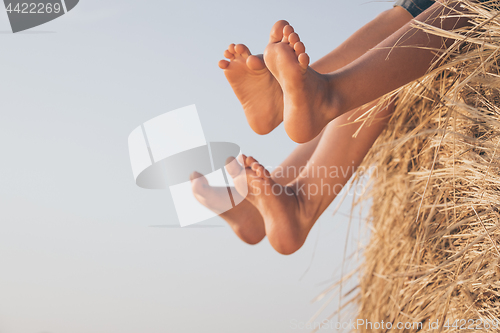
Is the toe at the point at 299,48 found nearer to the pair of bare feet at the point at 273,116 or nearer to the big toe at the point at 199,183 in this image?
the pair of bare feet at the point at 273,116

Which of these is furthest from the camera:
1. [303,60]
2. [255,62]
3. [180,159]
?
[180,159]

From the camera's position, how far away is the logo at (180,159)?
0.85m

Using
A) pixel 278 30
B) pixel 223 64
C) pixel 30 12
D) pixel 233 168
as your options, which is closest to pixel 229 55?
pixel 223 64

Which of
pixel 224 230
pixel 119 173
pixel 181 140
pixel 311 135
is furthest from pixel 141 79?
pixel 311 135

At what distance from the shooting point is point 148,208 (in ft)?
4.89

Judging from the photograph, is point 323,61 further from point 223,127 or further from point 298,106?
point 223,127

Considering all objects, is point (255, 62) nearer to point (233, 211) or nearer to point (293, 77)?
A: point (293, 77)

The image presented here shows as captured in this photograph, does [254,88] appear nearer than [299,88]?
No

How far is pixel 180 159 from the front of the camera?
88 centimetres

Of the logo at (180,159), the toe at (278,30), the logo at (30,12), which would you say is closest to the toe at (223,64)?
the toe at (278,30)

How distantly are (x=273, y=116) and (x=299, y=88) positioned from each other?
20 centimetres

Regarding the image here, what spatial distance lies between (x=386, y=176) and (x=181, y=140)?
1.56ft

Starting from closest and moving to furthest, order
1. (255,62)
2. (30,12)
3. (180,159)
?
(255,62), (180,159), (30,12)

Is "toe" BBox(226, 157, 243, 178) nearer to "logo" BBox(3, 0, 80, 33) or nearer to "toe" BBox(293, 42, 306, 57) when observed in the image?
"toe" BBox(293, 42, 306, 57)
